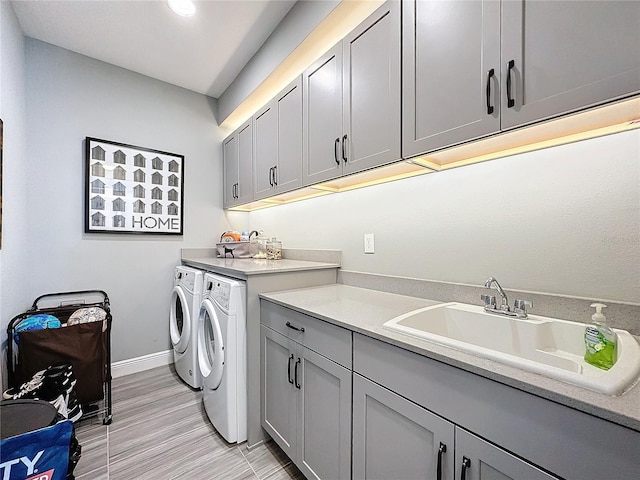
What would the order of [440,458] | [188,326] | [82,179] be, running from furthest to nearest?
[82,179]
[188,326]
[440,458]

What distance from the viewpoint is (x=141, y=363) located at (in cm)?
257

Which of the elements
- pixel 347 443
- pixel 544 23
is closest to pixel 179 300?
pixel 347 443

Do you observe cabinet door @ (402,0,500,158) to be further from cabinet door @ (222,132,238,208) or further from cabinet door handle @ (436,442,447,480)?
cabinet door @ (222,132,238,208)

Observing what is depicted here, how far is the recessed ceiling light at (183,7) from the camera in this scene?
1.74m

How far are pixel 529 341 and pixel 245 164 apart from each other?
7.93 feet

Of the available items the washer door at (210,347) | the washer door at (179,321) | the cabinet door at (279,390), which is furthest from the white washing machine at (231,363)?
the washer door at (179,321)

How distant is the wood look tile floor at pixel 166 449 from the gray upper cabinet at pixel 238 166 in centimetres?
178

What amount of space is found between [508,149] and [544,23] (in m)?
0.44

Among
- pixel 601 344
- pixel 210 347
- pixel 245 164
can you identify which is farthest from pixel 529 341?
pixel 245 164

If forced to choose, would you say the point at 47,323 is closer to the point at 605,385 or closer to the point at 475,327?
the point at 475,327

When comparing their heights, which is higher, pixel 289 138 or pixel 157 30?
pixel 157 30

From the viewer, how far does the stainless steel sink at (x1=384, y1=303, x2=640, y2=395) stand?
2.02ft

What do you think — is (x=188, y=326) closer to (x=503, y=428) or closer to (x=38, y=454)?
(x=38, y=454)

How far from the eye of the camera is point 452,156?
4.13 feet
